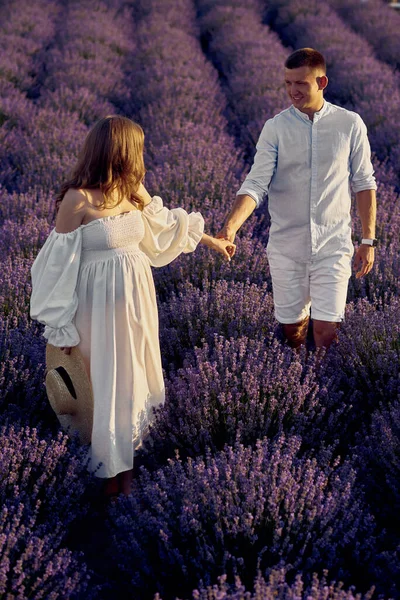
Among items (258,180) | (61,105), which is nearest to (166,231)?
(258,180)

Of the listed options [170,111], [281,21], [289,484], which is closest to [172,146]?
[170,111]

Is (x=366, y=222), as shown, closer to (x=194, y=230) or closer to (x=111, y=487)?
(x=194, y=230)

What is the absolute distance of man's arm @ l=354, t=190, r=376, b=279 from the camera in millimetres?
2875

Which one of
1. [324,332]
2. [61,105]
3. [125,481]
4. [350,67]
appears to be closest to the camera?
[125,481]

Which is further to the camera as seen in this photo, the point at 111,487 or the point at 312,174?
the point at 312,174

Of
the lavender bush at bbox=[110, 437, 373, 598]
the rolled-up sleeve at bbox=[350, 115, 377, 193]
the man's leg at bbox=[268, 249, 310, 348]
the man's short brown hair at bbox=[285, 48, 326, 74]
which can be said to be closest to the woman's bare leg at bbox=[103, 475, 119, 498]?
the lavender bush at bbox=[110, 437, 373, 598]

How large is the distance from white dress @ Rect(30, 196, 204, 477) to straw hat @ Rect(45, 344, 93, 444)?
50 mm

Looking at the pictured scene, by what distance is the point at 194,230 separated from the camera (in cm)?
273

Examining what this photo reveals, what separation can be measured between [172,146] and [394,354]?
3.21 m

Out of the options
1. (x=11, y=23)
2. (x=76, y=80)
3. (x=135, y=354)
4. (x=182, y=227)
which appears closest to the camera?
(x=135, y=354)

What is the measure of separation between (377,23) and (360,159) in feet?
34.2

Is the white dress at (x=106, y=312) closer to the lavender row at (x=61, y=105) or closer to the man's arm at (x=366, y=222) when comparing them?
the man's arm at (x=366, y=222)

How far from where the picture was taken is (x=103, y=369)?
2.41 meters

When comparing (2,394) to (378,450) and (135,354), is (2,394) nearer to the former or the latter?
(135,354)
